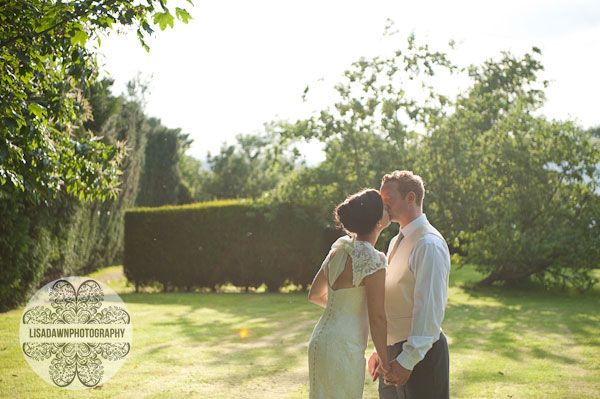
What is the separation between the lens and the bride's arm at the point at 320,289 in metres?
3.83

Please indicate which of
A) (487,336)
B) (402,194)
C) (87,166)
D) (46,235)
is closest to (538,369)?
(487,336)

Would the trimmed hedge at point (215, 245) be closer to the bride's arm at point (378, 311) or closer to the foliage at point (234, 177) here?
the bride's arm at point (378, 311)

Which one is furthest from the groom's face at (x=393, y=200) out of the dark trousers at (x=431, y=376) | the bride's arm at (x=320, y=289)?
the dark trousers at (x=431, y=376)

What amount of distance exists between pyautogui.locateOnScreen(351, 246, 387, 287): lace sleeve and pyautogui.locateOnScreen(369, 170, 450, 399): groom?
0.17 meters

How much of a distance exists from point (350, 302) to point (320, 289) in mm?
305

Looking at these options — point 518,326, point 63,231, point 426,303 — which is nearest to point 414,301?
point 426,303

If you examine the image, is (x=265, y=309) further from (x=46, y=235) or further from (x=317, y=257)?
(x=46, y=235)

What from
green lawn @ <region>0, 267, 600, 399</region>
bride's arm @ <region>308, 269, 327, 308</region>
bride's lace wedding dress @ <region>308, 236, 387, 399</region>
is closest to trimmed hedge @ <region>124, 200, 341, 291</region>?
green lawn @ <region>0, 267, 600, 399</region>

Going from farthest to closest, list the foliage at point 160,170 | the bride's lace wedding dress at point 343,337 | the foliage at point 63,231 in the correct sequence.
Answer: the foliage at point 160,170, the foliage at point 63,231, the bride's lace wedding dress at point 343,337

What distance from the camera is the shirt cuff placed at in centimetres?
324

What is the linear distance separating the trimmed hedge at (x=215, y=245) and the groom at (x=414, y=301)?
13732 mm

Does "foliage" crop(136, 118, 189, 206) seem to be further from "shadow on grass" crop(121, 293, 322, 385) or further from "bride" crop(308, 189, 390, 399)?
"bride" crop(308, 189, 390, 399)

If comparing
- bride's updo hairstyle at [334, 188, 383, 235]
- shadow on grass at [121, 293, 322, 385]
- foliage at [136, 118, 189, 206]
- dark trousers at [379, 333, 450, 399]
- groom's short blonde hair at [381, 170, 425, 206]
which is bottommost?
shadow on grass at [121, 293, 322, 385]

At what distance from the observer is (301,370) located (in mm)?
7676
